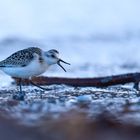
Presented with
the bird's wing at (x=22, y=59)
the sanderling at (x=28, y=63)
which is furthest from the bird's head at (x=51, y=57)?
the bird's wing at (x=22, y=59)

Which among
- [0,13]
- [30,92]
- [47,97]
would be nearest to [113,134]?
[47,97]

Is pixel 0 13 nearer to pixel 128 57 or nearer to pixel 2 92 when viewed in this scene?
pixel 128 57

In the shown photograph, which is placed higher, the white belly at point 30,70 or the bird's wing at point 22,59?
the bird's wing at point 22,59

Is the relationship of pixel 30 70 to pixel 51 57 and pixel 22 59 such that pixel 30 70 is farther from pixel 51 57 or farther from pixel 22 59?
pixel 51 57

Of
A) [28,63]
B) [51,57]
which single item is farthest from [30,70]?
[51,57]

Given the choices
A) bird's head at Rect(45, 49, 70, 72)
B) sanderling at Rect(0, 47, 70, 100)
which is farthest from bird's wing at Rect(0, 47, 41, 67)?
bird's head at Rect(45, 49, 70, 72)

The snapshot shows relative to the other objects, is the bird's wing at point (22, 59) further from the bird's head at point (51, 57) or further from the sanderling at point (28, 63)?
the bird's head at point (51, 57)

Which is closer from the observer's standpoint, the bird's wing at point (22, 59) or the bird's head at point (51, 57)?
the bird's wing at point (22, 59)

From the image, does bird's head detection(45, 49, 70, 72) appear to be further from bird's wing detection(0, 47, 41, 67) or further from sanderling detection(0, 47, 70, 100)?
bird's wing detection(0, 47, 41, 67)
